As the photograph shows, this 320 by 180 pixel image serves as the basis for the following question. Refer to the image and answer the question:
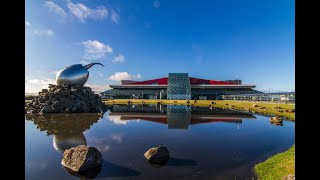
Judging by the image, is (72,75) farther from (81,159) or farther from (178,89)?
(178,89)

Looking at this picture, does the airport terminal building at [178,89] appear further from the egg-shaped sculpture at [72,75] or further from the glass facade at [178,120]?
the glass facade at [178,120]

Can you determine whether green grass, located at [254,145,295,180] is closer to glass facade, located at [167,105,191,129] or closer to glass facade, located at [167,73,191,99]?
glass facade, located at [167,105,191,129]

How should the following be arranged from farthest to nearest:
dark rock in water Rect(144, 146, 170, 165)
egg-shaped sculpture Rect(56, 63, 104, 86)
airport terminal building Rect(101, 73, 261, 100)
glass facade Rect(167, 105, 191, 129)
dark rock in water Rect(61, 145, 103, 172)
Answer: airport terminal building Rect(101, 73, 261, 100) → egg-shaped sculpture Rect(56, 63, 104, 86) → glass facade Rect(167, 105, 191, 129) → dark rock in water Rect(144, 146, 170, 165) → dark rock in water Rect(61, 145, 103, 172)

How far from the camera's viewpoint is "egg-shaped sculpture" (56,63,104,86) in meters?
42.1

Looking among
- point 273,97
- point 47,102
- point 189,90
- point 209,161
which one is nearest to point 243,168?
point 209,161

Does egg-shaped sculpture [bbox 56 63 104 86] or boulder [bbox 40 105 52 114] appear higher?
egg-shaped sculpture [bbox 56 63 104 86]

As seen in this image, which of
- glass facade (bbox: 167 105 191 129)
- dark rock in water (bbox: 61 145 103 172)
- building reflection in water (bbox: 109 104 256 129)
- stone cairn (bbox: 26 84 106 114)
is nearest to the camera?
dark rock in water (bbox: 61 145 103 172)

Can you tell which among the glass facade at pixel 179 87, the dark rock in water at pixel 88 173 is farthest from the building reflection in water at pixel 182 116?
the glass facade at pixel 179 87

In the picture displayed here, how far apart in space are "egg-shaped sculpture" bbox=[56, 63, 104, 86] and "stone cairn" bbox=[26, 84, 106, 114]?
104 centimetres

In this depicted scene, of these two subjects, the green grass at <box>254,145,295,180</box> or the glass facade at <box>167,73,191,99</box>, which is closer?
the green grass at <box>254,145,295,180</box>

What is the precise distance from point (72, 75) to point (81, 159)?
115 ft

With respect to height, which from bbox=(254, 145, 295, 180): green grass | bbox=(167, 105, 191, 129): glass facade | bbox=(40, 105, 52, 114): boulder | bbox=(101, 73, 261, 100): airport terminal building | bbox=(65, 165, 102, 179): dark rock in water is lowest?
bbox=(65, 165, 102, 179): dark rock in water

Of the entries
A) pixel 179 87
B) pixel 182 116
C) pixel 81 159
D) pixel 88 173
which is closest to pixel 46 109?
pixel 182 116

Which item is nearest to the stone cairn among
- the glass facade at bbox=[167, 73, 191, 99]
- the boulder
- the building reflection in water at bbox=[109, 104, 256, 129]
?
the boulder
